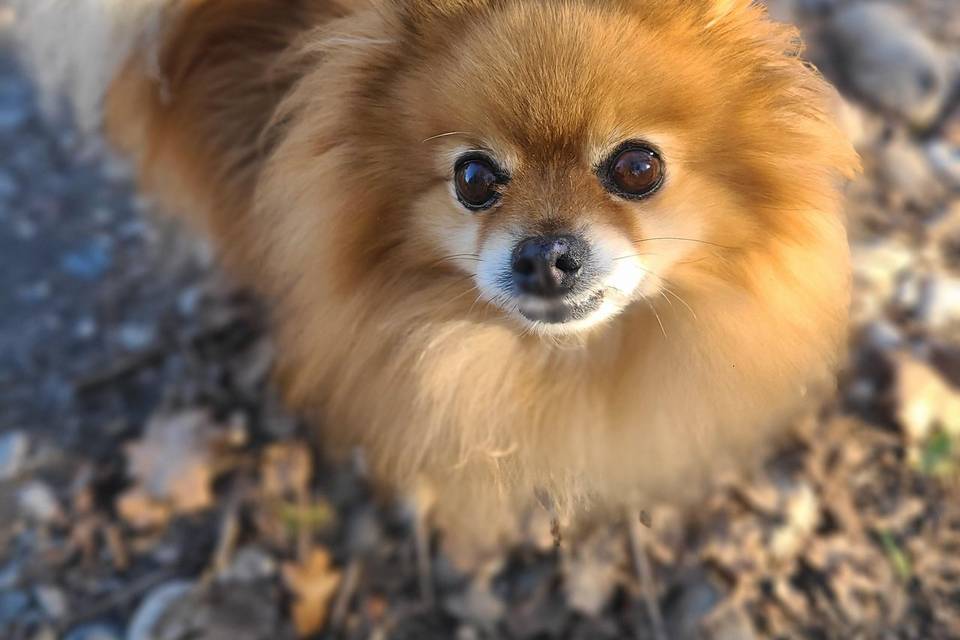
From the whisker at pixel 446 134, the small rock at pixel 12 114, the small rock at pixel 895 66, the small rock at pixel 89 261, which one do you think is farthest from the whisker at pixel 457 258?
the small rock at pixel 12 114

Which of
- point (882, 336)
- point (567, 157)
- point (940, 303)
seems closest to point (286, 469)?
point (567, 157)

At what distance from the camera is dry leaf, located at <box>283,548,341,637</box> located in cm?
203

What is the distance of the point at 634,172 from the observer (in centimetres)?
131

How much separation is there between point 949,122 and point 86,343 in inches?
127

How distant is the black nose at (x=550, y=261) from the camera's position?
128 cm

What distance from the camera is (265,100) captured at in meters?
1.82

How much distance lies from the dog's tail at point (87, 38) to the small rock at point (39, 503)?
1144mm

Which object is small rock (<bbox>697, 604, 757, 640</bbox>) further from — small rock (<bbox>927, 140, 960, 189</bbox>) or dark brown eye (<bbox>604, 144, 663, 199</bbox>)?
small rock (<bbox>927, 140, 960, 189</bbox>)

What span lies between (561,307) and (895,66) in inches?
90.9

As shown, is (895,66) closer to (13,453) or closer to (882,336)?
(882,336)

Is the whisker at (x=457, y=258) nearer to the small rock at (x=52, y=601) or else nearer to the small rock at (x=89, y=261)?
the small rock at (x=52, y=601)

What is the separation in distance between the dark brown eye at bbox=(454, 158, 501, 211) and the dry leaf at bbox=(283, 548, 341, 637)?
123 cm

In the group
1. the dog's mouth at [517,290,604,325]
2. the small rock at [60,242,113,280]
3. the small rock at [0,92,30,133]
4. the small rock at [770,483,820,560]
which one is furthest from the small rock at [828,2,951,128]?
the small rock at [0,92,30,133]

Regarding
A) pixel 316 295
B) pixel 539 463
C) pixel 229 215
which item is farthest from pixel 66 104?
pixel 539 463
